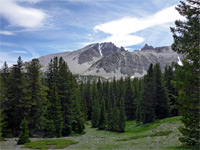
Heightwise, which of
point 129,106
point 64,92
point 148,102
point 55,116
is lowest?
point 129,106

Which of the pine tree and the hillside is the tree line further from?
the pine tree

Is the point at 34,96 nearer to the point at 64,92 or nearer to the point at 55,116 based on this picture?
the point at 55,116

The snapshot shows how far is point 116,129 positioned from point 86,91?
4688 cm

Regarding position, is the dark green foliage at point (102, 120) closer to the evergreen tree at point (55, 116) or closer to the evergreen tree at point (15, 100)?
the evergreen tree at point (55, 116)

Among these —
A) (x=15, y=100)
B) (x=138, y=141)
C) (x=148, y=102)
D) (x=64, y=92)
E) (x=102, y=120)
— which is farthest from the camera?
(x=102, y=120)

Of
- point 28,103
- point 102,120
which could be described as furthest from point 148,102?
point 28,103

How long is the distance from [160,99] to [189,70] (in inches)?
1398

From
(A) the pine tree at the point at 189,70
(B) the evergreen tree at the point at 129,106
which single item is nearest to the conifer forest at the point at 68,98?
(A) the pine tree at the point at 189,70

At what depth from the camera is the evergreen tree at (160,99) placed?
1834 inches

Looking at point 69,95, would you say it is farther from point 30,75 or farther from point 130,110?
point 130,110

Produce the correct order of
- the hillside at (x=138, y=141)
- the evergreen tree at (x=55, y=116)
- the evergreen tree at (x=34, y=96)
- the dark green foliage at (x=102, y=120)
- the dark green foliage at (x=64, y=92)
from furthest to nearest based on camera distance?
the dark green foliage at (x=102, y=120) < the dark green foliage at (x=64, y=92) < the evergreen tree at (x=55, y=116) < the evergreen tree at (x=34, y=96) < the hillside at (x=138, y=141)

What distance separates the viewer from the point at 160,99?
4691 centimetres

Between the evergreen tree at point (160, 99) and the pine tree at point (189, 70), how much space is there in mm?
32799

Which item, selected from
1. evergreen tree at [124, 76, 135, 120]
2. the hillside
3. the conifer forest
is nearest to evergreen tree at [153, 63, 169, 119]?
the conifer forest
